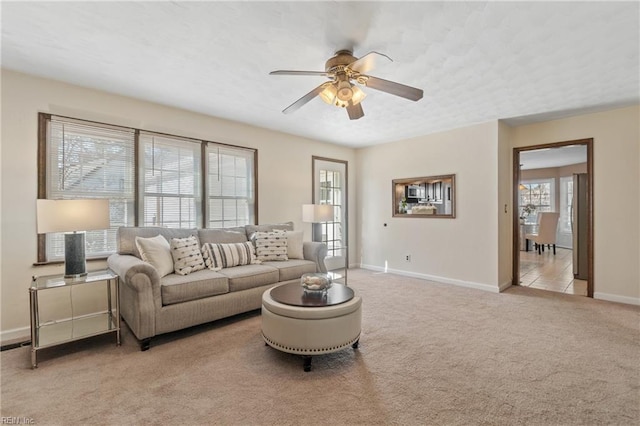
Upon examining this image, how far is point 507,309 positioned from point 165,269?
13.2 feet

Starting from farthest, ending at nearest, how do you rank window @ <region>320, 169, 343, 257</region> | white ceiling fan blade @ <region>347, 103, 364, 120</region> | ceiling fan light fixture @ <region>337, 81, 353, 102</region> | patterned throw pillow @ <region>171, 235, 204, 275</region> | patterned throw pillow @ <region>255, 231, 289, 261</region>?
window @ <region>320, 169, 343, 257</region>, patterned throw pillow @ <region>255, 231, 289, 261</region>, patterned throw pillow @ <region>171, 235, 204, 275</region>, white ceiling fan blade @ <region>347, 103, 364, 120</region>, ceiling fan light fixture @ <region>337, 81, 353, 102</region>

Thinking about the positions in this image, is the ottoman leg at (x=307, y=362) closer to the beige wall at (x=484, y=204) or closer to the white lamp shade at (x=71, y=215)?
the white lamp shade at (x=71, y=215)

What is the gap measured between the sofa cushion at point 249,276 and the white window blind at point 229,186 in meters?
1.13

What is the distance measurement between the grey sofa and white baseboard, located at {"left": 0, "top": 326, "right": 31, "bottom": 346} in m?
0.82

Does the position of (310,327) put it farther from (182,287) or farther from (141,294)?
(141,294)

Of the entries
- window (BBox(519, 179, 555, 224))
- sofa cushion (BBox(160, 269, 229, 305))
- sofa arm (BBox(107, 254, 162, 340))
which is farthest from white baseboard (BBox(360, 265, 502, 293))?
window (BBox(519, 179, 555, 224))

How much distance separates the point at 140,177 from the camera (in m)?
3.55

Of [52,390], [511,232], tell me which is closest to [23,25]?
[52,390]

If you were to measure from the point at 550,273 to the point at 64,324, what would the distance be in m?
7.41

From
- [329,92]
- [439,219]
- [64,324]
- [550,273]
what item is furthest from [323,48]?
[550,273]

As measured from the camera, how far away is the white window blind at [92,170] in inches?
119

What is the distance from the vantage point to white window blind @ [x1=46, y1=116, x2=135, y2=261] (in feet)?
9.88

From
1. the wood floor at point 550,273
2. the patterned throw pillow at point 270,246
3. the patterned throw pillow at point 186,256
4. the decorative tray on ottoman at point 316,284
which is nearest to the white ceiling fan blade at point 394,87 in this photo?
the decorative tray on ottoman at point 316,284

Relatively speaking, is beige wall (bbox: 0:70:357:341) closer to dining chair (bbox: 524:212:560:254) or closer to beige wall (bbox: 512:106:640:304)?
beige wall (bbox: 512:106:640:304)
